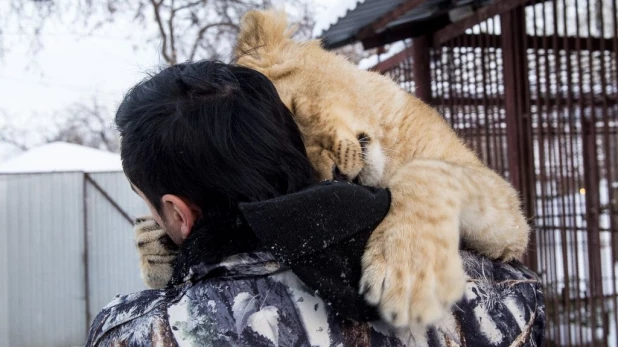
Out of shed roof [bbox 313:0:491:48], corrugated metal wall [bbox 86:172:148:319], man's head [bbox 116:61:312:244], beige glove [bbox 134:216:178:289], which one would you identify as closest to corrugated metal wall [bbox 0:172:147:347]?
corrugated metal wall [bbox 86:172:148:319]

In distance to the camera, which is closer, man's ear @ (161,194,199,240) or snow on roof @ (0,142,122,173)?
man's ear @ (161,194,199,240)

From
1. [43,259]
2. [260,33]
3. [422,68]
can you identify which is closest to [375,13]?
[422,68]

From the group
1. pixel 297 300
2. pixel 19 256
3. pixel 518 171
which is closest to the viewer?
pixel 297 300

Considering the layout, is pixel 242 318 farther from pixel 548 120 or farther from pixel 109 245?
pixel 109 245

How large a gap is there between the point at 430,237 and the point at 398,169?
1.37 ft

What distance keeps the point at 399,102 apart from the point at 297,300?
128cm

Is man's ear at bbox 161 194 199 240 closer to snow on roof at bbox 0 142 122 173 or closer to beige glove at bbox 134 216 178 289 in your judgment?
beige glove at bbox 134 216 178 289

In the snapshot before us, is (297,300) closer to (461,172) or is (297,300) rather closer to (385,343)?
(385,343)

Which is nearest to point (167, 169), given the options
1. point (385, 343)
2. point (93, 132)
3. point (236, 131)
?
point (236, 131)

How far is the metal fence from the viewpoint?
4.51 meters

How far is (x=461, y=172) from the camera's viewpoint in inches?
63.6

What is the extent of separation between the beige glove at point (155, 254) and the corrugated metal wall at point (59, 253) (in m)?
6.11

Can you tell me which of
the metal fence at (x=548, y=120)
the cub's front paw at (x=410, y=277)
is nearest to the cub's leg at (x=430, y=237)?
the cub's front paw at (x=410, y=277)

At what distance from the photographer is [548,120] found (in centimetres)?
493
